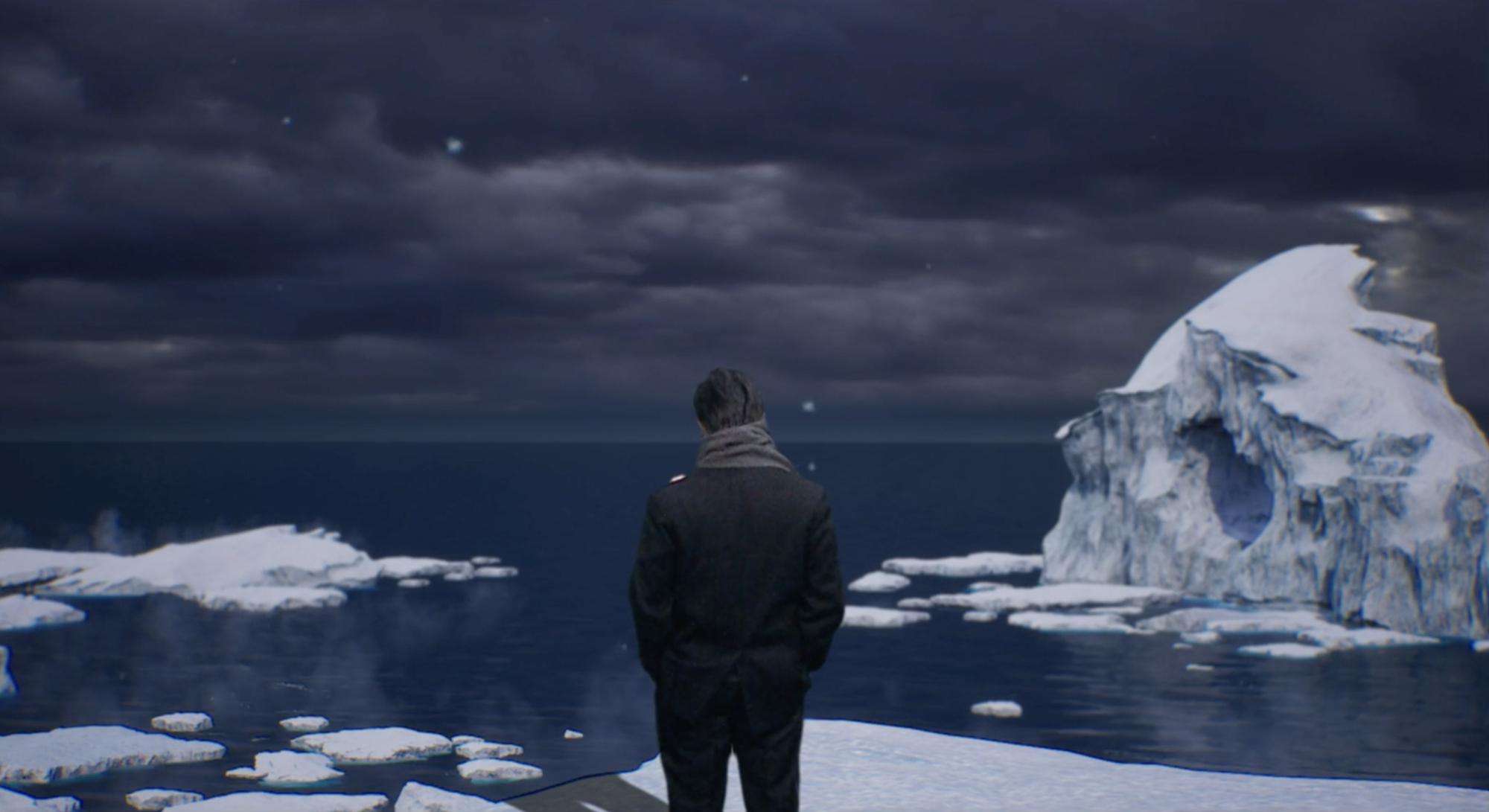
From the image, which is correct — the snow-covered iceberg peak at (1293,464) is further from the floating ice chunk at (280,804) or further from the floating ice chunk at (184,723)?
the floating ice chunk at (184,723)

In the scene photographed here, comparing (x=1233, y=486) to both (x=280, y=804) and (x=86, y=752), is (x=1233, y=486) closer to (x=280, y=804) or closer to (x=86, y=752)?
(x=86, y=752)

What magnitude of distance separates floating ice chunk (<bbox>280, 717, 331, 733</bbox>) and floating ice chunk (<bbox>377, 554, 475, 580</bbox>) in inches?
1326

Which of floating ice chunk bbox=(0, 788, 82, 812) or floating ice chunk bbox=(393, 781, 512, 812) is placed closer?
floating ice chunk bbox=(393, 781, 512, 812)

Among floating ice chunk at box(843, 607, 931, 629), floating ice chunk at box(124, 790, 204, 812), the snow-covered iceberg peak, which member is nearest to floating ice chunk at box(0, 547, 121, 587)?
floating ice chunk at box(843, 607, 931, 629)

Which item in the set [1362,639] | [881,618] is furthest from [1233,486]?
[881,618]

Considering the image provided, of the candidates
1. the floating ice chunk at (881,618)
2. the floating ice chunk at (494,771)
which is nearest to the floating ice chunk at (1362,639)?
the floating ice chunk at (881,618)

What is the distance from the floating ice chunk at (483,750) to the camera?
71.2 ft

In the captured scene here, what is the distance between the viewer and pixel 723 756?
566cm

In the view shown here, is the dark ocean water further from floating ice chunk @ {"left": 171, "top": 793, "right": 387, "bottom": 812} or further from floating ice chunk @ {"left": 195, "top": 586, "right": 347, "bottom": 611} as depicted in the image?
floating ice chunk @ {"left": 171, "top": 793, "right": 387, "bottom": 812}

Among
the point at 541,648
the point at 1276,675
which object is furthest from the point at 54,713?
the point at 1276,675

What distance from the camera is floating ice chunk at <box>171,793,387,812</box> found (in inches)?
510

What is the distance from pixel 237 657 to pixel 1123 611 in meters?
23.8

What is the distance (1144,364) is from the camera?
42.8m

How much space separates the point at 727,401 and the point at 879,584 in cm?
4595
